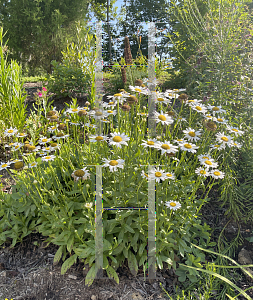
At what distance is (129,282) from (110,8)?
213 centimetres

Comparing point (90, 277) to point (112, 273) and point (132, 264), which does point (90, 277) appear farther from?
point (132, 264)

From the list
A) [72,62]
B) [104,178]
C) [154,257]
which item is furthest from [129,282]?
[72,62]

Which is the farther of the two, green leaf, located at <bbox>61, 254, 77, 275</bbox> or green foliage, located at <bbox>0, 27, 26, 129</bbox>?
green foliage, located at <bbox>0, 27, 26, 129</bbox>

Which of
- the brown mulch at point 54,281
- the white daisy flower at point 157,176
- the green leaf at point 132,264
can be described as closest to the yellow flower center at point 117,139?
the white daisy flower at point 157,176

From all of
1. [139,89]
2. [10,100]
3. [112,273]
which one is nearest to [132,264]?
[112,273]

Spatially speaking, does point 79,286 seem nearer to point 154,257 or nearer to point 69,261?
point 69,261

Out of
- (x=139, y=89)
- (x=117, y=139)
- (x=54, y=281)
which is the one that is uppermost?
(x=139, y=89)

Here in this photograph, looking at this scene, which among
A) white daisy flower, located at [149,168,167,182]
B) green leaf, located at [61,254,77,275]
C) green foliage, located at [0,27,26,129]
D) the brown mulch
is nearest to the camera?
white daisy flower, located at [149,168,167,182]

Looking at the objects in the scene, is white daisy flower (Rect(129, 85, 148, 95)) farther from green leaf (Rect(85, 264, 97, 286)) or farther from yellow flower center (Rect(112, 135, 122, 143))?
green leaf (Rect(85, 264, 97, 286))

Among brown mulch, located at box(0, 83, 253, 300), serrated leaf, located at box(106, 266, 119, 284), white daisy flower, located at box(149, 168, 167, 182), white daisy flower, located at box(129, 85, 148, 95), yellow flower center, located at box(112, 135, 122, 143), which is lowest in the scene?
brown mulch, located at box(0, 83, 253, 300)

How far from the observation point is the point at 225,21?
2.95 m

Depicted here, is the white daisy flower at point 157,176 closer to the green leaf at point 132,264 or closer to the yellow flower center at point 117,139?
the yellow flower center at point 117,139

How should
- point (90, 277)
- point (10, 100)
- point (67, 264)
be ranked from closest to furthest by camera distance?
point (90, 277), point (67, 264), point (10, 100)

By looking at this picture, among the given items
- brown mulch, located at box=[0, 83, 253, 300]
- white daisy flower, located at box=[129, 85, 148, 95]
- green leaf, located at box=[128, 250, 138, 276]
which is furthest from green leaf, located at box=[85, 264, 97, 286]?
white daisy flower, located at box=[129, 85, 148, 95]
